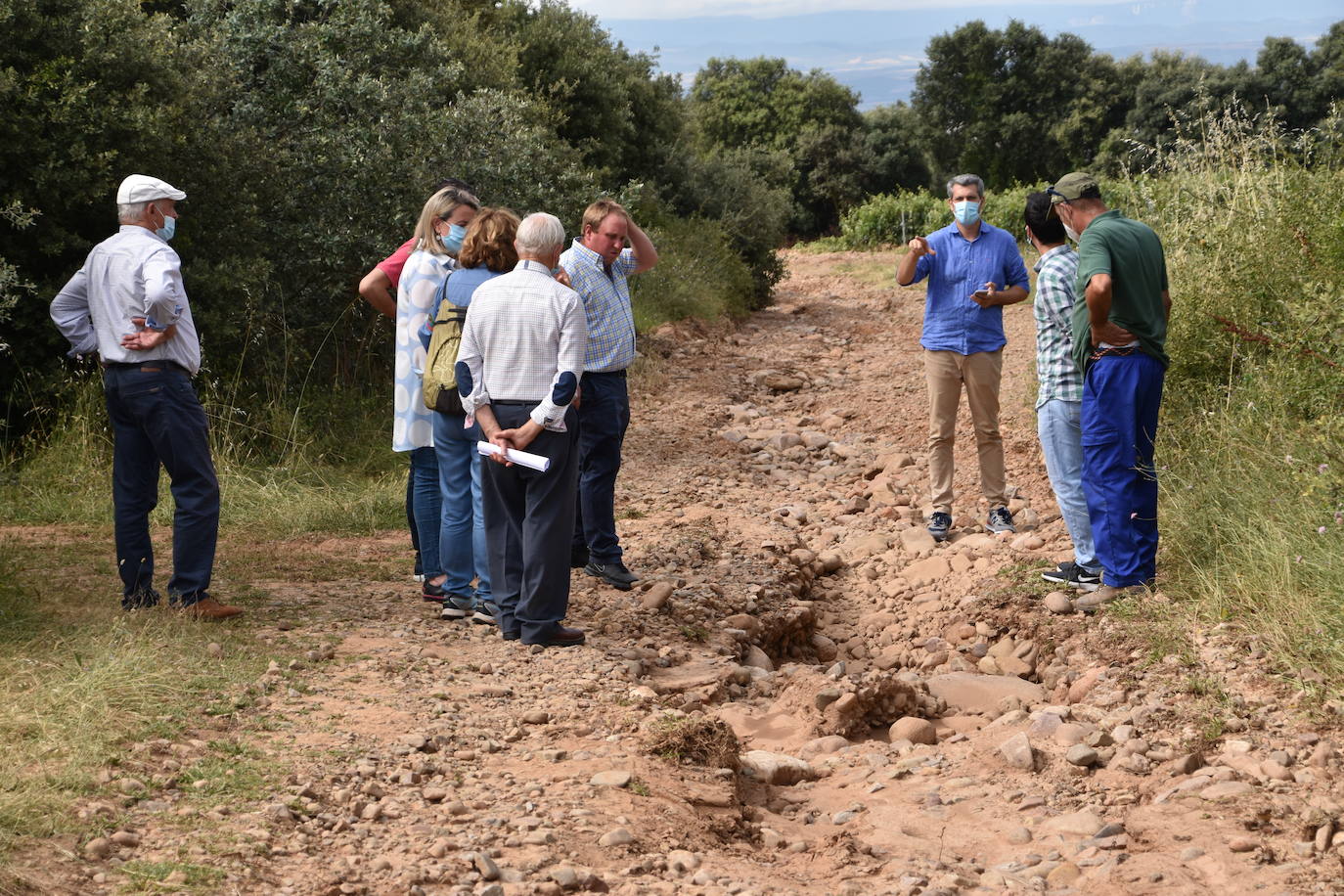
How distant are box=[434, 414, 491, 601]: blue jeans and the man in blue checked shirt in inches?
29.7

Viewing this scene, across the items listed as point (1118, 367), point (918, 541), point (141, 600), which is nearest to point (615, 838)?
point (141, 600)

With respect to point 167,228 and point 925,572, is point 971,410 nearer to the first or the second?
point 925,572

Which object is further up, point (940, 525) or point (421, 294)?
point (421, 294)

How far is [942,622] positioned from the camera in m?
6.54

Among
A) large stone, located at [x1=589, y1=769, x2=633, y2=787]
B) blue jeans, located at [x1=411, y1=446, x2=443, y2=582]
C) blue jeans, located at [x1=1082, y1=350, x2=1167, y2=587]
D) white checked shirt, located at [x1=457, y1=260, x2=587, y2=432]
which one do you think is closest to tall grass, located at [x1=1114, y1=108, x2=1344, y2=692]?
blue jeans, located at [x1=1082, y1=350, x2=1167, y2=587]

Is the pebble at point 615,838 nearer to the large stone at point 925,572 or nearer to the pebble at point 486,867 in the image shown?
the pebble at point 486,867

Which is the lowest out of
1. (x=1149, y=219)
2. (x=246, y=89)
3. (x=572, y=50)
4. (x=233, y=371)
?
(x=233, y=371)

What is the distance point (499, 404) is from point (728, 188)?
18.1 m

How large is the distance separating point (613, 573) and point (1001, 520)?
240 cm

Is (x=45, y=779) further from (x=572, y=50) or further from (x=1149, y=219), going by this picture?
(x=572, y=50)

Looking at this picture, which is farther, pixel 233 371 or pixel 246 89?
pixel 246 89

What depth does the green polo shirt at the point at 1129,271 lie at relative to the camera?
5629 mm

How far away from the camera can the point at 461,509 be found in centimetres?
589

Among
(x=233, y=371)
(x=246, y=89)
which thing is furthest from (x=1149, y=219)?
(x=246, y=89)
